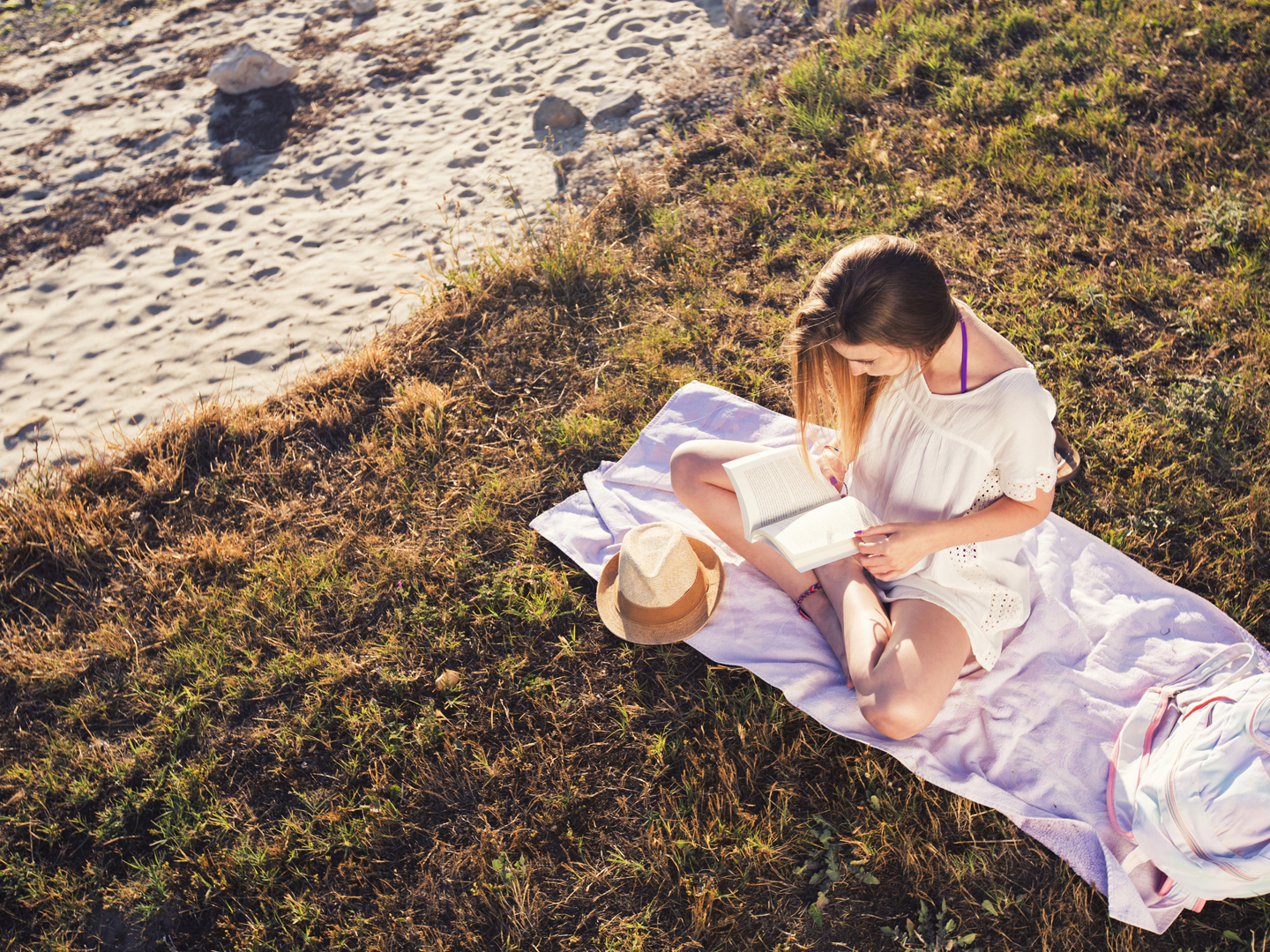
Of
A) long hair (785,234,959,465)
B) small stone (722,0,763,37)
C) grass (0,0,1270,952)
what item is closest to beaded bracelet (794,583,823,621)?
grass (0,0,1270,952)

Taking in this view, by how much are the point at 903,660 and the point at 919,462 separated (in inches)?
28.7

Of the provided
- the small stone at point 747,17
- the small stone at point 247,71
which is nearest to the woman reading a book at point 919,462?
the small stone at point 747,17

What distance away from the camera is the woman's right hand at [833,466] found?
3221 millimetres

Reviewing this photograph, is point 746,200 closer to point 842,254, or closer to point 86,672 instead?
point 842,254

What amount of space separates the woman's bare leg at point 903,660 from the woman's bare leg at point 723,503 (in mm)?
350

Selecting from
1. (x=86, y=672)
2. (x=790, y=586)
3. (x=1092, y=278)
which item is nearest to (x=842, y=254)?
(x=790, y=586)

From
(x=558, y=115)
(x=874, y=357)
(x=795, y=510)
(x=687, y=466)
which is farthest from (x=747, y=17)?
(x=795, y=510)

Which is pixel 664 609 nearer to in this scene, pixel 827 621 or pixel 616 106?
pixel 827 621

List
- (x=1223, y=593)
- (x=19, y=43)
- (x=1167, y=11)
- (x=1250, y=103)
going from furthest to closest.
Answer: (x=19, y=43)
(x=1167, y=11)
(x=1250, y=103)
(x=1223, y=593)

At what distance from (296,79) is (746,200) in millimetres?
5070

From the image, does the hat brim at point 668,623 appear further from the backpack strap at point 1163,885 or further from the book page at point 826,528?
the backpack strap at point 1163,885

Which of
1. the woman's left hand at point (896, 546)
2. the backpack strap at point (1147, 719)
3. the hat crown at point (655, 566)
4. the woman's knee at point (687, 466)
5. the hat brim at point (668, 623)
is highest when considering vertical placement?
the woman's left hand at point (896, 546)

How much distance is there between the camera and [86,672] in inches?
142

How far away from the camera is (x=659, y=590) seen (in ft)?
10.1
